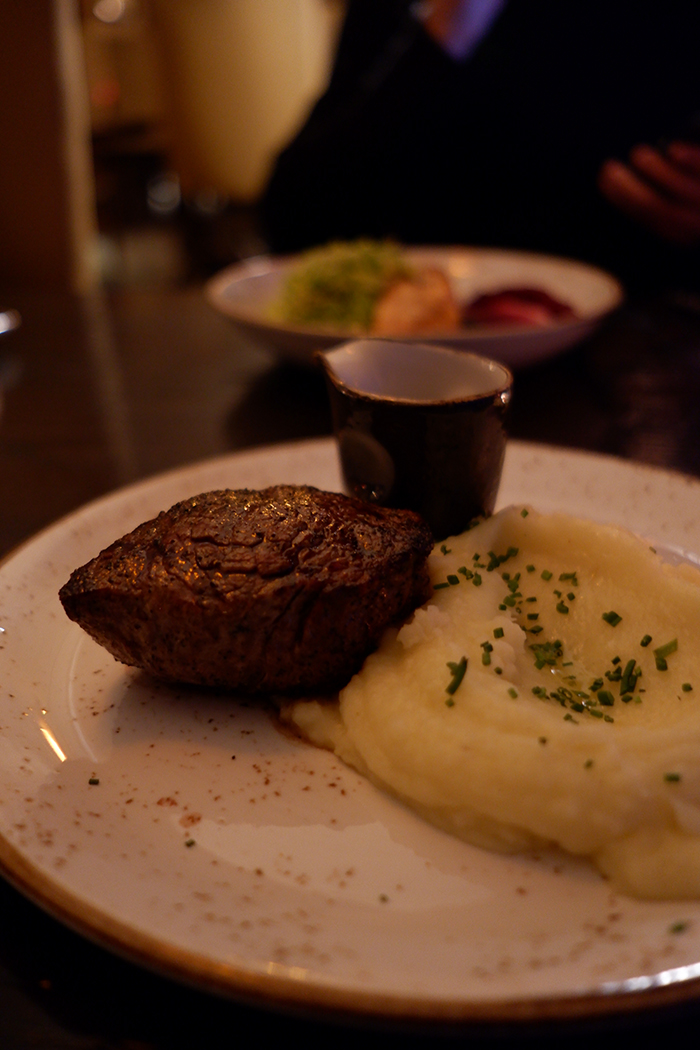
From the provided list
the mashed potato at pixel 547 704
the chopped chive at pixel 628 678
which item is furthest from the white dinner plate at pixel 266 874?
the chopped chive at pixel 628 678

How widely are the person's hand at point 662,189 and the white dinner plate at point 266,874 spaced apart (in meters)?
5.39

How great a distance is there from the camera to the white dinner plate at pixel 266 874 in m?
1.27

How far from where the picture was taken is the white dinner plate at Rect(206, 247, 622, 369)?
411cm

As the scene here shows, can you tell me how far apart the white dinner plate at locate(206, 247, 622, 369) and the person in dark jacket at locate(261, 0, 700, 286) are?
1.36 meters

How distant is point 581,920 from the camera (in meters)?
1.50

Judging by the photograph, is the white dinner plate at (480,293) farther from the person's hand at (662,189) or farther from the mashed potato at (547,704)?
the mashed potato at (547,704)

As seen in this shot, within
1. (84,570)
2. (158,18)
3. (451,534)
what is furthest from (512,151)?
(158,18)

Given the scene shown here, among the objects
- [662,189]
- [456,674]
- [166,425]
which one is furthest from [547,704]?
[662,189]

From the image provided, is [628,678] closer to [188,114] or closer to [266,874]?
[266,874]

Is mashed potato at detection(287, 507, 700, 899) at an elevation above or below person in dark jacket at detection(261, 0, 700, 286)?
below

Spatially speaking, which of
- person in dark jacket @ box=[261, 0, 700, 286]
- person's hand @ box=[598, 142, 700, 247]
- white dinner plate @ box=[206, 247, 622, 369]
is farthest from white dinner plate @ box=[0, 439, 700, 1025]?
person in dark jacket @ box=[261, 0, 700, 286]

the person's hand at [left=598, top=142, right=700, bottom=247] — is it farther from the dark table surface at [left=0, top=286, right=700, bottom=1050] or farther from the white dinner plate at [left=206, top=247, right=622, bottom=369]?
the white dinner plate at [left=206, top=247, right=622, bottom=369]

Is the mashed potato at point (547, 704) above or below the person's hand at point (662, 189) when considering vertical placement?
→ below

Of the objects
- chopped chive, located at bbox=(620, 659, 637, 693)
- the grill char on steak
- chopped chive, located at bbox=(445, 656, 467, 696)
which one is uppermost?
the grill char on steak
